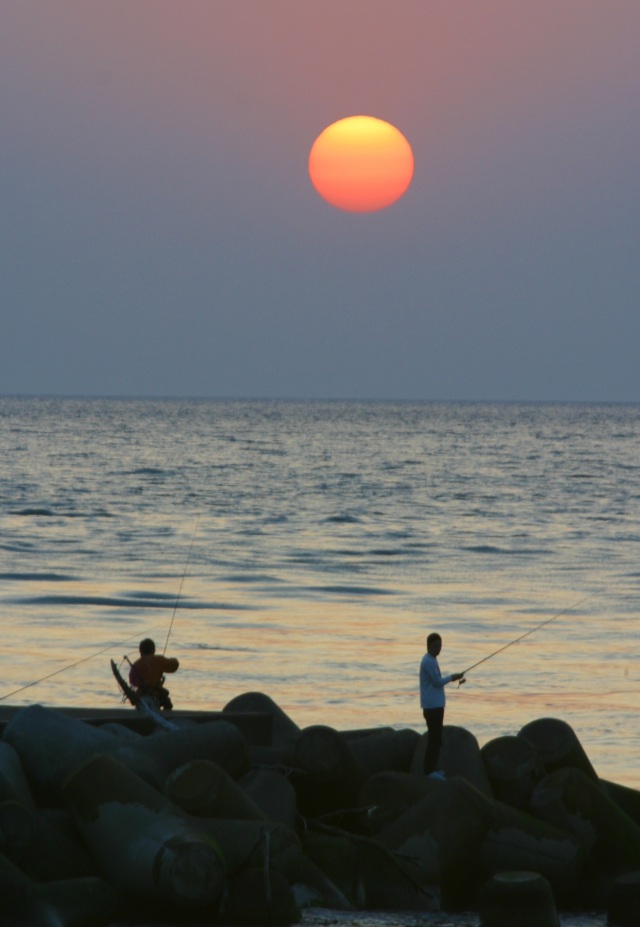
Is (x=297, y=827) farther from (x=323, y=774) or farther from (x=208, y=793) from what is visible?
(x=208, y=793)

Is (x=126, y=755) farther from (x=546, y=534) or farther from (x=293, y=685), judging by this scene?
(x=546, y=534)

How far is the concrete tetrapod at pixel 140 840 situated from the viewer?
8016mm

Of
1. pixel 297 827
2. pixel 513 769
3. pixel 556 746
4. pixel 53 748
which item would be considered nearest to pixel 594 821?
pixel 513 769

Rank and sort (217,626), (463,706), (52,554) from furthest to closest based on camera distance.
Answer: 1. (52,554)
2. (217,626)
3. (463,706)

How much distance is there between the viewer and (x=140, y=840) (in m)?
8.23

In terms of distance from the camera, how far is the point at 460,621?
71.4 feet

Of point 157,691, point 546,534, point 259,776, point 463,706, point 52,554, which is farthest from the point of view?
point 546,534

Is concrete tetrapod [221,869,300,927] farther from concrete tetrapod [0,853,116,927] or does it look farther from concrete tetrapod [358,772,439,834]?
concrete tetrapod [358,772,439,834]

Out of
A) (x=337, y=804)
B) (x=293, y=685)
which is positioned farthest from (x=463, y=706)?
(x=337, y=804)

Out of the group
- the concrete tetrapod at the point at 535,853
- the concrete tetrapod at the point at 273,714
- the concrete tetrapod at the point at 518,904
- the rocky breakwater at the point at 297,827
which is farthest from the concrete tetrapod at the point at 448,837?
the concrete tetrapod at the point at 273,714

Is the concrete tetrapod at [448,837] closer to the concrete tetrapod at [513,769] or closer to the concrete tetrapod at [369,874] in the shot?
the concrete tetrapod at [369,874]

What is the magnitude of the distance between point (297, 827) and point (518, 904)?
189 centimetres

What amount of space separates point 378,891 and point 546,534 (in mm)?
31622

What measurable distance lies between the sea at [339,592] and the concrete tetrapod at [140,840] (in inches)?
33.0
